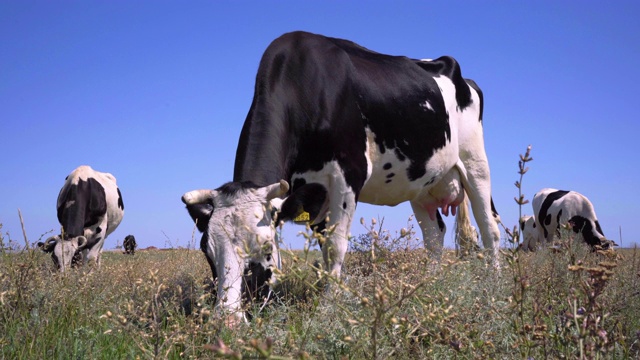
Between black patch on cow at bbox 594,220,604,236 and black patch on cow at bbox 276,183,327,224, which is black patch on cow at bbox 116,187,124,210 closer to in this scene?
black patch on cow at bbox 276,183,327,224

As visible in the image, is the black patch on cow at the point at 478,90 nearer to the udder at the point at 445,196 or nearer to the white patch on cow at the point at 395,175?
the udder at the point at 445,196

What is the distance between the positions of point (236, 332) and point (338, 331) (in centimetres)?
55

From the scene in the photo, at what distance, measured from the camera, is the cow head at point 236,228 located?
433 cm

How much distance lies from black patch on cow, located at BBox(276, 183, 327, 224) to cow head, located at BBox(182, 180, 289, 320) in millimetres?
201

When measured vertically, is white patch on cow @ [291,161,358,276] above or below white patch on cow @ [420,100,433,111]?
below

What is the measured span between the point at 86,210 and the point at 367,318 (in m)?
10.4

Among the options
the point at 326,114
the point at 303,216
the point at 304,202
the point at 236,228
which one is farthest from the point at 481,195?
the point at 236,228

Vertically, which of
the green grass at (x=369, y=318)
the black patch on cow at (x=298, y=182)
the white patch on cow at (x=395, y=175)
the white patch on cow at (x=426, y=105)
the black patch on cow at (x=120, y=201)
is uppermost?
the white patch on cow at (x=426, y=105)

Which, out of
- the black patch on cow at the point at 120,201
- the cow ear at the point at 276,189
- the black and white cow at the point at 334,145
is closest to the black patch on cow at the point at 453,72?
the black and white cow at the point at 334,145

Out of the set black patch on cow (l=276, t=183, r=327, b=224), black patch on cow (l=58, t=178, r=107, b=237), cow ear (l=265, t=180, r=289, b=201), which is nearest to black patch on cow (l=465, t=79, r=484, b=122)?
black patch on cow (l=276, t=183, r=327, b=224)

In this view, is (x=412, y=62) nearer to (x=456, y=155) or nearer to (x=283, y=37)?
(x=456, y=155)

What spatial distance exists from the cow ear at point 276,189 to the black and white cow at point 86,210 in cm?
683

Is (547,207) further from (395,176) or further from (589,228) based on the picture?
(395,176)

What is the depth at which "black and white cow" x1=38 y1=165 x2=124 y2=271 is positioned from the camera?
37.2ft
